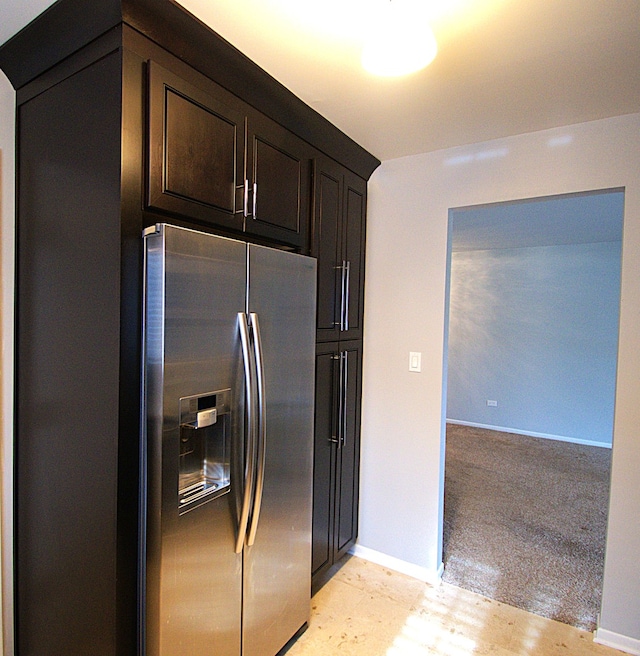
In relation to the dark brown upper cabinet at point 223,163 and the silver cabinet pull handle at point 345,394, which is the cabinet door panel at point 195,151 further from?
the silver cabinet pull handle at point 345,394

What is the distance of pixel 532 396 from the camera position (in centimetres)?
575

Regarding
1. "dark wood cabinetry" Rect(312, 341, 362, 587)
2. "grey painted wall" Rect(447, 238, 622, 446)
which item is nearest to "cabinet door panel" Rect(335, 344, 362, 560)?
"dark wood cabinetry" Rect(312, 341, 362, 587)

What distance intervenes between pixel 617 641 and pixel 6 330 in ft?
9.97

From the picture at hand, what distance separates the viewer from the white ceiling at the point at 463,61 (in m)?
1.26

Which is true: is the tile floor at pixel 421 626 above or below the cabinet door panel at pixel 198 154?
below

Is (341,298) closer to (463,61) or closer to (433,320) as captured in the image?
(433,320)

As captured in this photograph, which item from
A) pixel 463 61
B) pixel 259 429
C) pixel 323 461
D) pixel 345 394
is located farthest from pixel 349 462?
pixel 463 61

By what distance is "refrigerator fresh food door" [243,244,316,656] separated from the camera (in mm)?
1546

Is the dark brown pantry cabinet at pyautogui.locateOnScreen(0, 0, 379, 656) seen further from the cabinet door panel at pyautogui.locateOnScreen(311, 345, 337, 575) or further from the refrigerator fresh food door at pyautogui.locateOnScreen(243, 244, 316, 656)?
the cabinet door panel at pyautogui.locateOnScreen(311, 345, 337, 575)

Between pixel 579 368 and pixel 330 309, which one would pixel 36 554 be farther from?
pixel 579 368

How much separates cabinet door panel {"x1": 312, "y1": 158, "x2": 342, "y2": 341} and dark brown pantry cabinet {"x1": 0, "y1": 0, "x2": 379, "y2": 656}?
48 centimetres

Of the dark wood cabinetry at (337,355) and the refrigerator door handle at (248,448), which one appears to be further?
the dark wood cabinetry at (337,355)

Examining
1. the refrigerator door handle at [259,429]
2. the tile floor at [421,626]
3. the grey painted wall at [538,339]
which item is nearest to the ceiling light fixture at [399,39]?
the refrigerator door handle at [259,429]

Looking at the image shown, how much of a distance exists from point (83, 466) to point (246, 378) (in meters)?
0.58
